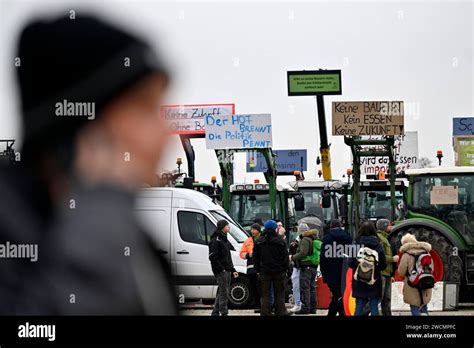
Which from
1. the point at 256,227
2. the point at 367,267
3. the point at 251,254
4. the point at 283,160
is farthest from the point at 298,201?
the point at 283,160

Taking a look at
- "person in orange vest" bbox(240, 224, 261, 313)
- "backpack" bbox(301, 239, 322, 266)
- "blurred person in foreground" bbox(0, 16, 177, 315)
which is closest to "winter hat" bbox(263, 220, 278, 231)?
"person in orange vest" bbox(240, 224, 261, 313)

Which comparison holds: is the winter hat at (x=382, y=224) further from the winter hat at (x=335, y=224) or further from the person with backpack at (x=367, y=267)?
the winter hat at (x=335, y=224)

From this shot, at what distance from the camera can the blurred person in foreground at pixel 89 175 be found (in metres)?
2.01

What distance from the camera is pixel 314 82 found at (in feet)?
16.9

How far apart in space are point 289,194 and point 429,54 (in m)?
2.80

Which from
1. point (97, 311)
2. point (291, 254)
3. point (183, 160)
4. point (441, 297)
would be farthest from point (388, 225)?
point (97, 311)

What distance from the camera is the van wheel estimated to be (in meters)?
5.48

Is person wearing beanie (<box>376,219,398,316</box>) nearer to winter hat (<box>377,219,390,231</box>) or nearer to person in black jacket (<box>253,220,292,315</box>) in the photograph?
winter hat (<box>377,219,390,231</box>)

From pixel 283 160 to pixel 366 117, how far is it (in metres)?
0.66

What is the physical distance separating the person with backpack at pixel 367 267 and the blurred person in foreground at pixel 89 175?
3172mm

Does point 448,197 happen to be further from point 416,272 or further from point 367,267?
point 367,267

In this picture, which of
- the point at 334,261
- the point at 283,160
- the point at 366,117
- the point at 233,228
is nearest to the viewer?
the point at 366,117

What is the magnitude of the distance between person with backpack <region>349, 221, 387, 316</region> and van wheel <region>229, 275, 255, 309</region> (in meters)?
0.76

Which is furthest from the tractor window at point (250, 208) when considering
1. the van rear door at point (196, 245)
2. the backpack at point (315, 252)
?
the van rear door at point (196, 245)
